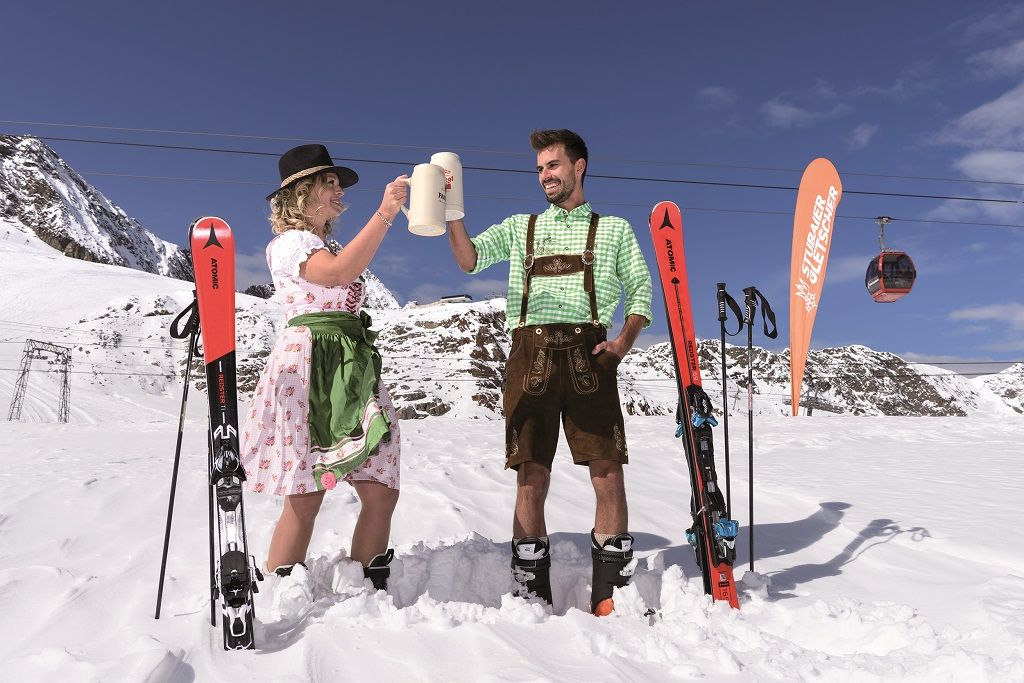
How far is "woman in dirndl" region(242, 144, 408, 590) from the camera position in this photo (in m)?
2.47

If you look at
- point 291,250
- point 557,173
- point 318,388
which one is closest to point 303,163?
point 291,250

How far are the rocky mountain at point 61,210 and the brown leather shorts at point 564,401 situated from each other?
120347 millimetres

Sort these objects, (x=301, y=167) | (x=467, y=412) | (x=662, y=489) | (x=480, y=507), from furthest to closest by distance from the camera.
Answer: (x=467, y=412)
(x=662, y=489)
(x=480, y=507)
(x=301, y=167)

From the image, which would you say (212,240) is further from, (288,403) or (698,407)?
(698,407)

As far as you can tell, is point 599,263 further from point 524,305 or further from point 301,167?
point 301,167

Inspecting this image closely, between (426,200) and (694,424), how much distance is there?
1.44m

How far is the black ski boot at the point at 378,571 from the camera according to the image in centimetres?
266

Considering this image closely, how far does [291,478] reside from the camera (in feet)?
8.12

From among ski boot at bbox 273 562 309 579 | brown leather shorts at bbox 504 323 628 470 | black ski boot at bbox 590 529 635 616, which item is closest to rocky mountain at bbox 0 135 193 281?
ski boot at bbox 273 562 309 579

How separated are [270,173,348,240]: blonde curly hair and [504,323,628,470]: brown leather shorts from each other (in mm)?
1088

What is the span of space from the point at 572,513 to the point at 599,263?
2.16m

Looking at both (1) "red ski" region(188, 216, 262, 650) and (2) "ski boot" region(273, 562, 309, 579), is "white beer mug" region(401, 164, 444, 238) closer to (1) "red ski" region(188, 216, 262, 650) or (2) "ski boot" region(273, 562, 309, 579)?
(1) "red ski" region(188, 216, 262, 650)

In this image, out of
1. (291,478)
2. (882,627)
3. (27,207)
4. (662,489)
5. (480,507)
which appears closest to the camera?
(882,627)

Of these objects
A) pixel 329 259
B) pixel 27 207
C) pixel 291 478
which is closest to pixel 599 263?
pixel 329 259
